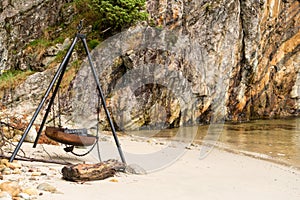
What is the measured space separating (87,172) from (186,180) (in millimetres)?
1594

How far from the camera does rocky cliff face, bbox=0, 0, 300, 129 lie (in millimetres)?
13742

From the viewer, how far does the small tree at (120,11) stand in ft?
44.7

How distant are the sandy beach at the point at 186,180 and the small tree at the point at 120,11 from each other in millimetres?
7109

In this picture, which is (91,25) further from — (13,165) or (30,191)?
(30,191)

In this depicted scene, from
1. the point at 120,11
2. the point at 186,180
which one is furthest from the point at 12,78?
the point at 186,180

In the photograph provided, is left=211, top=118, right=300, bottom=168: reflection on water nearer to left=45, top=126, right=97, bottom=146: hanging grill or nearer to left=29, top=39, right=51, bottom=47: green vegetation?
left=45, top=126, right=97, bottom=146: hanging grill

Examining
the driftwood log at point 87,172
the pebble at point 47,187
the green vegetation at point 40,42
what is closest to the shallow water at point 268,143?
the driftwood log at point 87,172

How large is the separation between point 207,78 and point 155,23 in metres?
3.85

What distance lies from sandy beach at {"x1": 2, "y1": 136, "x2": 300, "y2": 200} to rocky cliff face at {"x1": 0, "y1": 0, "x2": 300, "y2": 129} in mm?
5861

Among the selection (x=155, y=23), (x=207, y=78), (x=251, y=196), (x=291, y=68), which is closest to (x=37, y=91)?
(x=155, y=23)

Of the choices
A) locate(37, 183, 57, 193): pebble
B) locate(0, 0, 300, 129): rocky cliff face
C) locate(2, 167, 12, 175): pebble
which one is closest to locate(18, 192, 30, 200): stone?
locate(37, 183, 57, 193): pebble

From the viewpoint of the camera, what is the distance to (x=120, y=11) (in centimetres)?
1358

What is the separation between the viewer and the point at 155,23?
1462cm

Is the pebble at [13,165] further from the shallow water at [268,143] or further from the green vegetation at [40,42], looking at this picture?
the green vegetation at [40,42]
